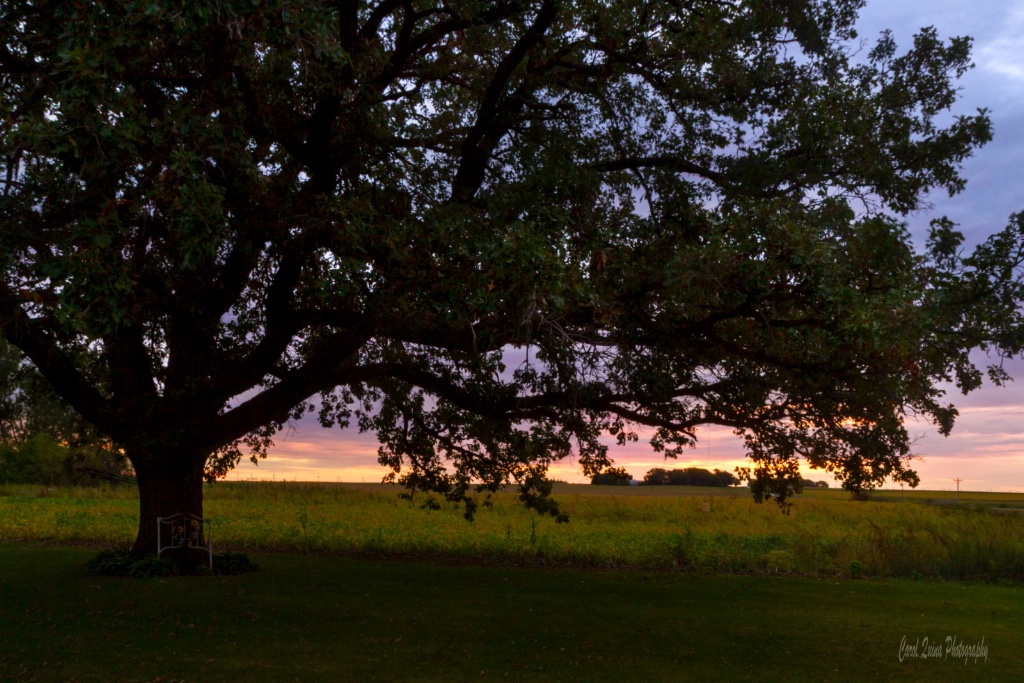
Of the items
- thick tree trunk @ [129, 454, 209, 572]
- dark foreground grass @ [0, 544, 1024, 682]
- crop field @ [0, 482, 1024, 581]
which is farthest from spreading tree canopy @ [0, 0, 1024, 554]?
crop field @ [0, 482, 1024, 581]

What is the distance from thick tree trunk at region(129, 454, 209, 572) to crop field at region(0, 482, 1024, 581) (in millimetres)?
5683

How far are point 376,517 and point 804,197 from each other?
21.0m

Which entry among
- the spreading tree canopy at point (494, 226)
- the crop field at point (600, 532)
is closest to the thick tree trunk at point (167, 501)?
the spreading tree canopy at point (494, 226)

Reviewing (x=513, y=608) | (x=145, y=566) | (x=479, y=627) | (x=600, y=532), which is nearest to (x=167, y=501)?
(x=145, y=566)

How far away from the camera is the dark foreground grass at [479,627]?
8.58m

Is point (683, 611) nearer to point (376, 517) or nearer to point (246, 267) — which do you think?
point (246, 267)

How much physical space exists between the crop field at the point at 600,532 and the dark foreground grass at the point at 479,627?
3350mm

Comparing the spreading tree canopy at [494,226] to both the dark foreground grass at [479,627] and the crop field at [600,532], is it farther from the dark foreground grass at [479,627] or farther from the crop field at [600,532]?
the crop field at [600,532]

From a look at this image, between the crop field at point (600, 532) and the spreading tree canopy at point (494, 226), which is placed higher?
the spreading tree canopy at point (494, 226)

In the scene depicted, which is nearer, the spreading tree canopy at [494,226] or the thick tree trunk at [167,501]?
the spreading tree canopy at [494,226]

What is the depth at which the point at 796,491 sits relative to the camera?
14789mm

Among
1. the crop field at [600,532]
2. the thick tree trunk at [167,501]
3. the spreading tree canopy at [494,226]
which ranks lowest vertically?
the crop field at [600,532]

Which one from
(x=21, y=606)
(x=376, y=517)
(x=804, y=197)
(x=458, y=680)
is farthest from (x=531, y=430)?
(x=376, y=517)

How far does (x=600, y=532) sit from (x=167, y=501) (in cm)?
1535
